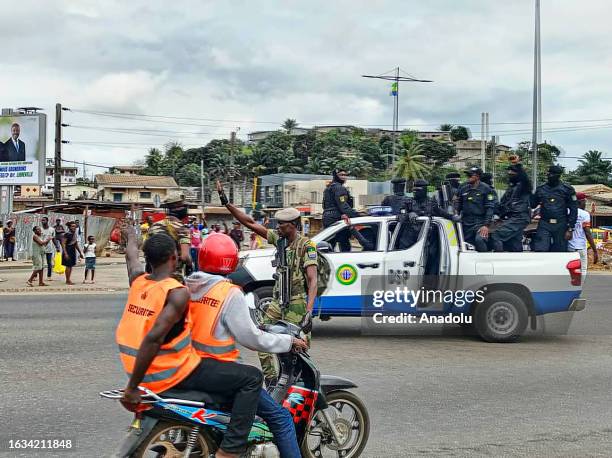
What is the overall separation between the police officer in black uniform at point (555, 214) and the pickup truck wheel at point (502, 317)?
56.7 inches

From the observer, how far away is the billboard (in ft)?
96.3

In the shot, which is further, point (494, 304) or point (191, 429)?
point (494, 304)

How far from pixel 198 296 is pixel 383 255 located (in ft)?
21.4

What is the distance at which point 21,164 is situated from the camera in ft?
96.1

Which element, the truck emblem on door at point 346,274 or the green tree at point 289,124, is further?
the green tree at point 289,124

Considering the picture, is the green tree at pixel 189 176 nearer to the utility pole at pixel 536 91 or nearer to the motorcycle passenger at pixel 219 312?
the utility pole at pixel 536 91

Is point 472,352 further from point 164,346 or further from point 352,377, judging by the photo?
point 164,346

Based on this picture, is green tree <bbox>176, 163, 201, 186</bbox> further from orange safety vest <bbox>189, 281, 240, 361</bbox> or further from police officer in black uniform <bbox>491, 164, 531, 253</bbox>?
→ orange safety vest <bbox>189, 281, 240, 361</bbox>

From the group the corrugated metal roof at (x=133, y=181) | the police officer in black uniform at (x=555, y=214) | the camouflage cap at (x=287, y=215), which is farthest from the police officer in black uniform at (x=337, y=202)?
the corrugated metal roof at (x=133, y=181)

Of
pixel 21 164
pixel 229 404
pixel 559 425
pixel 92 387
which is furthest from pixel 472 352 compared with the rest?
pixel 21 164

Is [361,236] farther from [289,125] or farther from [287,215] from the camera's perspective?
[289,125]

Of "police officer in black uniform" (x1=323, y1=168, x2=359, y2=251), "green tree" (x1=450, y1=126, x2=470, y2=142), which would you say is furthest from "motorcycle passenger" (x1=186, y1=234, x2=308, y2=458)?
"green tree" (x1=450, y1=126, x2=470, y2=142)

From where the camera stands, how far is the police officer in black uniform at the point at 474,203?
11.5 metres

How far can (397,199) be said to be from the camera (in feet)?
39.2
